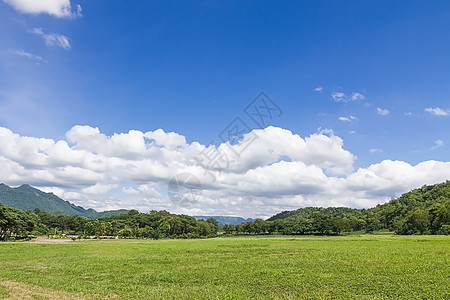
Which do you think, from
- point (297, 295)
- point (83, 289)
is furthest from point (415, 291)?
point (83, 289)

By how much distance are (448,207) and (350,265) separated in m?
97.2

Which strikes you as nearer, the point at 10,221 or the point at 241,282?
the point at 241,282

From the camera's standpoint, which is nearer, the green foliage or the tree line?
the green foliage

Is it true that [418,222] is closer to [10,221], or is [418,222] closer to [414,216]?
[414,216]

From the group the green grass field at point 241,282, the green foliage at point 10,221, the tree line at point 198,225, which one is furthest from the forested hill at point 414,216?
the green foliage at point 10,221

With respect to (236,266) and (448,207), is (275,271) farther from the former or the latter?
(448,207)

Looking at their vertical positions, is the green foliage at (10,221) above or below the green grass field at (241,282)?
above

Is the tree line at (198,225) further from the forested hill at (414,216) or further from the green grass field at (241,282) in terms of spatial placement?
the green grass field at (241,282)

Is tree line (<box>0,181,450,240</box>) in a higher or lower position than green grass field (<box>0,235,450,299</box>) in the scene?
higher

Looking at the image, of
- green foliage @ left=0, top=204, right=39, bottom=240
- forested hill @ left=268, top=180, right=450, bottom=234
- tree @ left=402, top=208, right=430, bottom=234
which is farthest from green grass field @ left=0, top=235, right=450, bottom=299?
tree @ left=402, top=208, right=430, bottom=234

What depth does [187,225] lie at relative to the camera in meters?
131

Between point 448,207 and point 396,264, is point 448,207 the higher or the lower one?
the higher one

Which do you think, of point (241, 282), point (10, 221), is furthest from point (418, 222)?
point (10, 221)

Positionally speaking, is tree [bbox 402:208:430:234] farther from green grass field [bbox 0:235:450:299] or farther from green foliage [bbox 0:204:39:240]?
green foliage [bbox 0:204:39:240]
